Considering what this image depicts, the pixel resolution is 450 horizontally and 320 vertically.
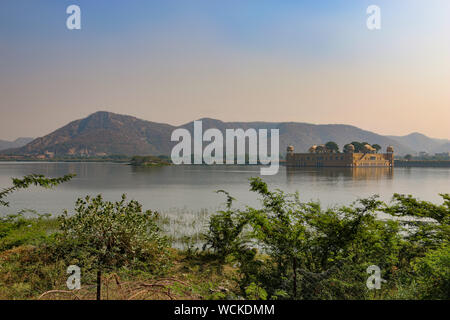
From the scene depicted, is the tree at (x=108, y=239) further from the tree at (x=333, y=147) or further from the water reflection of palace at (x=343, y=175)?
the tree at (x=333, y=147)

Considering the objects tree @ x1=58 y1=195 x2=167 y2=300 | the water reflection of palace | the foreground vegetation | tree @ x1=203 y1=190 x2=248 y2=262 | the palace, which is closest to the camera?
the foreground vegetation

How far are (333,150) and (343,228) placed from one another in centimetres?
11874

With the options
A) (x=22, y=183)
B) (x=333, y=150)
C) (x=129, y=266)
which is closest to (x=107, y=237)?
(x=129, y=266)

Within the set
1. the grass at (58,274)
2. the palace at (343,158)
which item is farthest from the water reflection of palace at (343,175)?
the grass at (58,274)

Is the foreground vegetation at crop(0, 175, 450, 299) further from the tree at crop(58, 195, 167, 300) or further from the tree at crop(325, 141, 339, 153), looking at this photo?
the tree at crop(325, 141, 339, 153)

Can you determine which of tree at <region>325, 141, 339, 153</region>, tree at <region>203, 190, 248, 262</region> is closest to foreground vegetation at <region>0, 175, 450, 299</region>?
tree at <region>203, 190, 248, 262</region>

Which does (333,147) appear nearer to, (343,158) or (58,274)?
(343,158)

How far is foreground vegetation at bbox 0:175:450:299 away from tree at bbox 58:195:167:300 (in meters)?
0.02

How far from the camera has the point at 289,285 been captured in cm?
539

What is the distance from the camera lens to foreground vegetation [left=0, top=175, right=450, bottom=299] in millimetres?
5133

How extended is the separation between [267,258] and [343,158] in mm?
106992

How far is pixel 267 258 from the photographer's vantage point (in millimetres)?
6758

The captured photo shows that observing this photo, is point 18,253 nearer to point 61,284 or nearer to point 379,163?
point 61,284

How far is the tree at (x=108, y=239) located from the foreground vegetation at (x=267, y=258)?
0.02m
